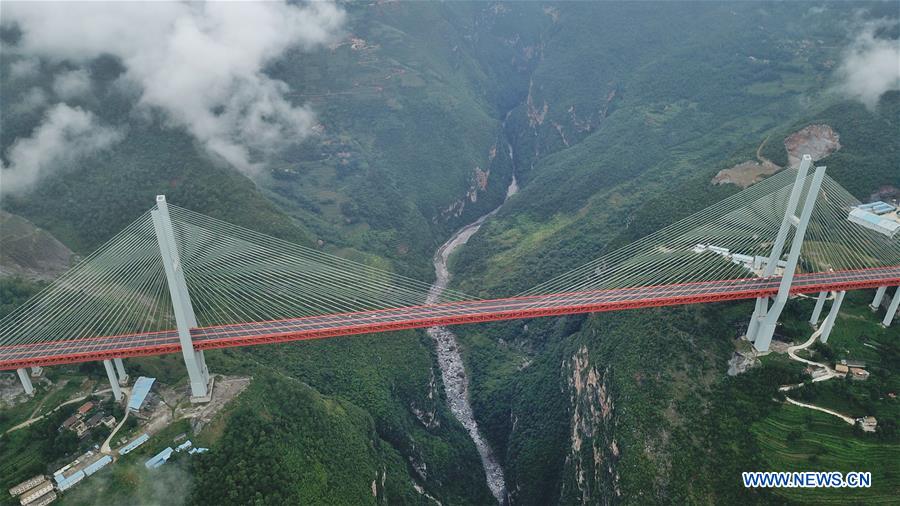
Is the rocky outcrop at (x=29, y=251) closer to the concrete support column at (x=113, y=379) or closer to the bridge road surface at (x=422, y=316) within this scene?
the bridge road surface at (x=422, y=316)

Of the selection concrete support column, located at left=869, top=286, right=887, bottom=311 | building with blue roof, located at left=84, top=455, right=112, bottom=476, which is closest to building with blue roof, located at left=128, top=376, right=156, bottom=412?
building with blue roof, located at left=84, top=455, right=112, bottom=476

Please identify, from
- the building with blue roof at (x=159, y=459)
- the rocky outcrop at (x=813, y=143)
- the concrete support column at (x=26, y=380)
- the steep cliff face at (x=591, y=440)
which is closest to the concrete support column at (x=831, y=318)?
the steep cliff face at (x=591, y=440)

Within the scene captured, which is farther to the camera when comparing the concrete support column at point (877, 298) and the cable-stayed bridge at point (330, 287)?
the concrete support column at point (877, 298)

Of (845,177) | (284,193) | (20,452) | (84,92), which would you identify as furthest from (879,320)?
(84,92)

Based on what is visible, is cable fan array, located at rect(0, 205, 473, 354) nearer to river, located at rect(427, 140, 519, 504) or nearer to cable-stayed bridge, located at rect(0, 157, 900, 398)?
cable-stayed bridge, located at rect(0, 157, 900, 398)

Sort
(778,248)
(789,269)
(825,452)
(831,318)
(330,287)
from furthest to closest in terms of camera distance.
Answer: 1. (330,287)
2. (831,318)
3. (778,248)
4. (789,269)
5. (825,452)

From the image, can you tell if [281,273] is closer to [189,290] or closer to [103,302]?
[189,290]

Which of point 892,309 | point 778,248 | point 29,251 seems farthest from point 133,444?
point 892,309
